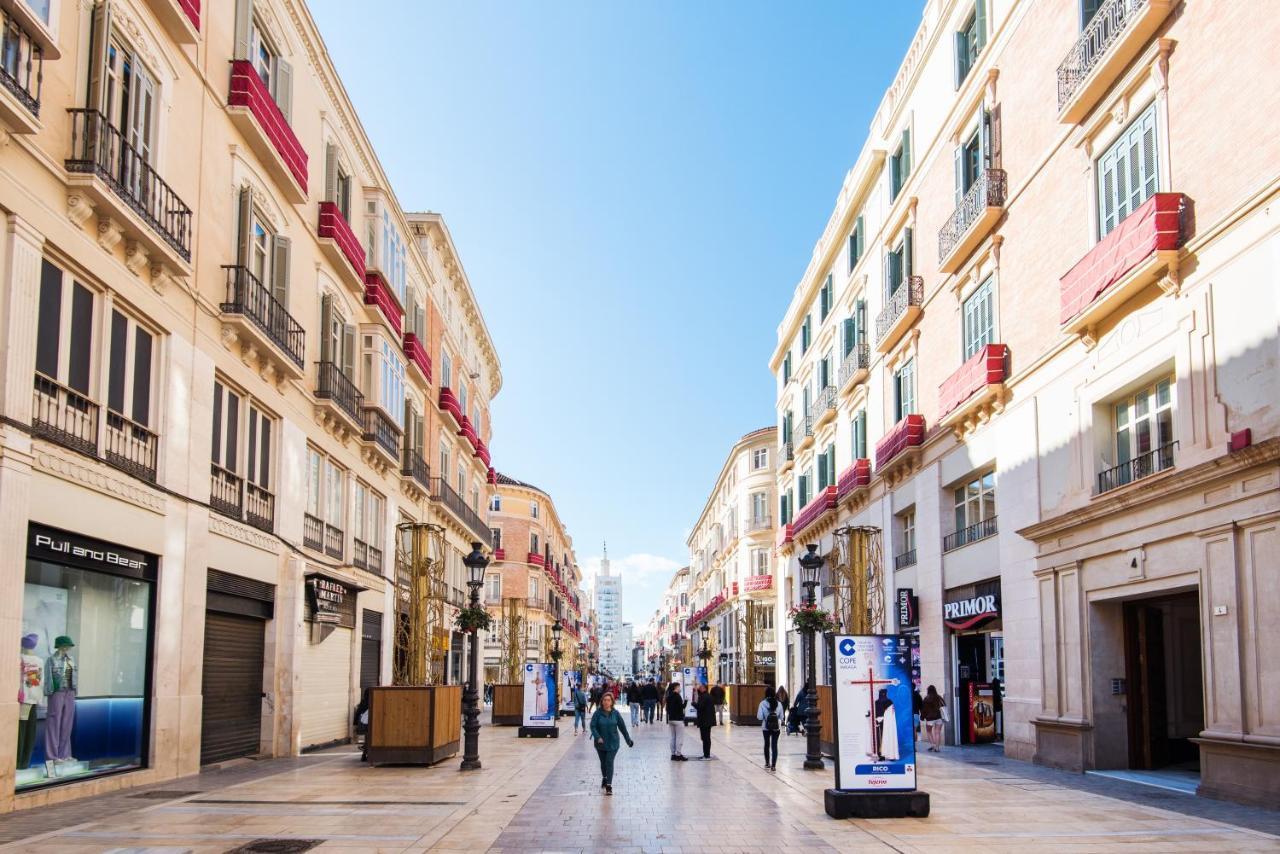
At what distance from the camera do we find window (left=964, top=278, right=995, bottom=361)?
25.1 m

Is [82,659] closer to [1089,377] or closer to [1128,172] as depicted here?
[1089,377]

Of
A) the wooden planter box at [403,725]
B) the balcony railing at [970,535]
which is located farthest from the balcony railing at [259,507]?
the balcony railing at [970,535]

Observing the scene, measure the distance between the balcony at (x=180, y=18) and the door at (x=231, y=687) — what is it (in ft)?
30.0

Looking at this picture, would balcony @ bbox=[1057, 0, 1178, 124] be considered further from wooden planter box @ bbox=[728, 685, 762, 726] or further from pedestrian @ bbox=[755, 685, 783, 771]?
wooden planter box @ bbox=[728, 685, 762, 726]

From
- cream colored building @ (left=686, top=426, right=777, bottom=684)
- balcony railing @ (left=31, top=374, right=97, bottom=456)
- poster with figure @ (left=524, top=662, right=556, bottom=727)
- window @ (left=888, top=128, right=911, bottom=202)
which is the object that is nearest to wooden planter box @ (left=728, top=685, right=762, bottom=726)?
poster with figure @ (left=524, top=662, right=556, bottom=727)

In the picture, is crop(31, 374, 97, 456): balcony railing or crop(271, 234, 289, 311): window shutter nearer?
crop(31, 374, 97, 456): balcony railing

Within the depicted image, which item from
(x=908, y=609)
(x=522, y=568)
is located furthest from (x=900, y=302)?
(x=522, y=568)

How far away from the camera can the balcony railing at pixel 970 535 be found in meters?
25.0

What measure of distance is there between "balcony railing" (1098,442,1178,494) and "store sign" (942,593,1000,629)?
5499 mm

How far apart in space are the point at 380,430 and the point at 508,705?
507 inches

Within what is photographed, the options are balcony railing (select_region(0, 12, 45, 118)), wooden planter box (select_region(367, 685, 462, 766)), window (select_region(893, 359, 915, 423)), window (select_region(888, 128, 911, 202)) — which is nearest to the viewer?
balcony railing (select_region(0, 12, 45, 118))

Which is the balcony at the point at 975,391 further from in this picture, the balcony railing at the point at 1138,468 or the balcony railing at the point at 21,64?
the balcony railing at the point at 21,64

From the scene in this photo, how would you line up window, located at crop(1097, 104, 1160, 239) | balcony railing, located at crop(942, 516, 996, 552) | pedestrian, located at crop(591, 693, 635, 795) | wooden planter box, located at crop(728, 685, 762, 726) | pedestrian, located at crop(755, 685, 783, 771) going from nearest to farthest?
pedestrian, located at crop(591, 693, 635, 795) < window, located at crop(1097, 104, 1160, 239) < pedestrian, located at crop(755, 685, 783, 771) < balcony railing, located at crop(942, 516, 996, 552) < wooden planter box, located at crop(728, 685, 762, 726)

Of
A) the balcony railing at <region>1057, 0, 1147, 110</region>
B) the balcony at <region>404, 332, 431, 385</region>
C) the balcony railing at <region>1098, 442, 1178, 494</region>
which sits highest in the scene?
the balcony railing at <region>1057, 0, 1147, 110</region>
